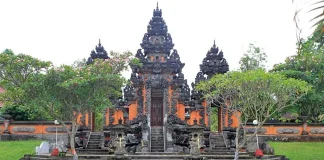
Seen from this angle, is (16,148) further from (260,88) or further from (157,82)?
(260,88)

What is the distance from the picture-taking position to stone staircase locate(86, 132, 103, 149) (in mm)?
22953

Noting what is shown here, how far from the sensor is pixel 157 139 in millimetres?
23094

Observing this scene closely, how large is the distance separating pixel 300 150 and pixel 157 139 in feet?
26.0

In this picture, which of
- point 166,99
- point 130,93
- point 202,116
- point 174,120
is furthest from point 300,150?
point 130,93

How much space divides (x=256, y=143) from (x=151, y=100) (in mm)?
6891

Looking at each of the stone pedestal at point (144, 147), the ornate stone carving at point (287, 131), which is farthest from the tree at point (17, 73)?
the ornate stone carving at point (287, 131)

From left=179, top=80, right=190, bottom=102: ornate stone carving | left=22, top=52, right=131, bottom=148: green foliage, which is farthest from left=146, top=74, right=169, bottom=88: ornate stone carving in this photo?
left=22, top=52, right=131, bottom=148: green foliage

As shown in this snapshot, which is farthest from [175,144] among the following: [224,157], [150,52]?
[150,52]

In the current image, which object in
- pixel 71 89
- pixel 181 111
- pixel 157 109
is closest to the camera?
pixel 71 89

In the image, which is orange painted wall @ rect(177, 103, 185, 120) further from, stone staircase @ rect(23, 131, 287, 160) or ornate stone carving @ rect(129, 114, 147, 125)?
ornate stone carving @ rect(129, 114, 147, 125)

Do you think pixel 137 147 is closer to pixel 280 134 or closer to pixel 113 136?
pixel 113 136

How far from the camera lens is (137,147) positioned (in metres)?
22.1

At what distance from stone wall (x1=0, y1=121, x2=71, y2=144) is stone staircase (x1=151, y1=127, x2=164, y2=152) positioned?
16.9ft

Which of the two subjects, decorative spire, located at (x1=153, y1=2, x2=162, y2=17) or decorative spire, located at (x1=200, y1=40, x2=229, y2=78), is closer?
decorative spire, located at (x1=200, y1=40, x2=229, y2=78)
